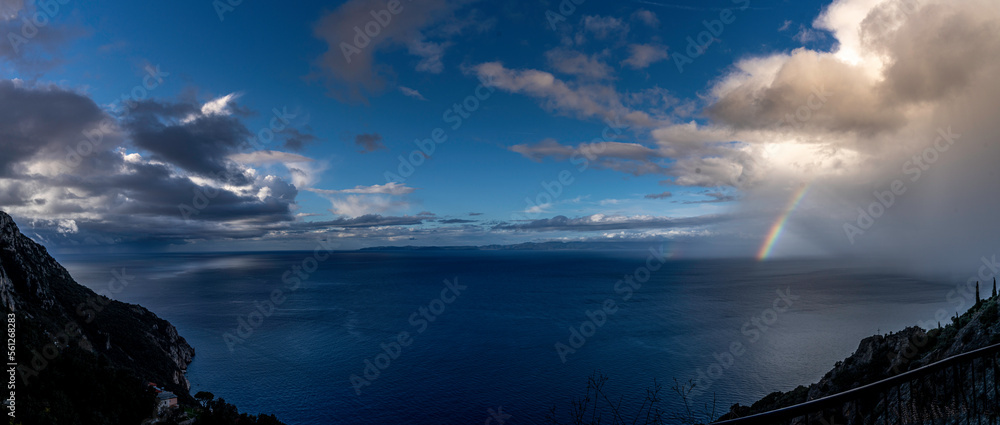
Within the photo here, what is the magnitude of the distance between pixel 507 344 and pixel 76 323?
56260 mm

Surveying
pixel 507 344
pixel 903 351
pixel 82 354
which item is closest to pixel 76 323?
pixel 82 354

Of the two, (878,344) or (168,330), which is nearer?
(878,344)

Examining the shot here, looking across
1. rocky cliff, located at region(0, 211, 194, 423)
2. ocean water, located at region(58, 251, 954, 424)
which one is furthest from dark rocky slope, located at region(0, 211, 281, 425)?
ocean water, located at region(58, 251, 954, 424)

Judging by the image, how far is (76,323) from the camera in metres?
50.2

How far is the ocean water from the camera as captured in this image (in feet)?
155

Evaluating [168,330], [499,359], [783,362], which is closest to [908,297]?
[783,362]

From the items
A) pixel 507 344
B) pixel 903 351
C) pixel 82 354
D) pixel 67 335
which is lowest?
pixel 507 344

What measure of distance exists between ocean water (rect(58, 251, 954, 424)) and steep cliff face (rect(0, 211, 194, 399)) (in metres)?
4.87

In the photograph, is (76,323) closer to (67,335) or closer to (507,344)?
(67,335)

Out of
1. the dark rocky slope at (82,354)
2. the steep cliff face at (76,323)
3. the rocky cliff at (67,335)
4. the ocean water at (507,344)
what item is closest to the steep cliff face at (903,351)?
the ocean water at (507,344)

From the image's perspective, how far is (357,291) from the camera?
129875 millimetres

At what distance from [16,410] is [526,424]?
35434 mm

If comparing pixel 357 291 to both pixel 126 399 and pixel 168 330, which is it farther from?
pixel 126 399

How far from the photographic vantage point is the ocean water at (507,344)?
1854 inches
